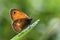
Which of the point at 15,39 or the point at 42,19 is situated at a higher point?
the point at 42,19

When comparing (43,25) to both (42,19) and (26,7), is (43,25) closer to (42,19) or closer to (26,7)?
(42,19)

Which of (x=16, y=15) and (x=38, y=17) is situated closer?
(x=16, y=15)

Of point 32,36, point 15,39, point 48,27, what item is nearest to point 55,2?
point 48,27

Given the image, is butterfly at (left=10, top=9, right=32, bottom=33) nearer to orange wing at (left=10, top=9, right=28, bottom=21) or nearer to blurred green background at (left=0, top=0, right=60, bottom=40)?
orange wing at (left=10, top=9, right=28, bottom=21)

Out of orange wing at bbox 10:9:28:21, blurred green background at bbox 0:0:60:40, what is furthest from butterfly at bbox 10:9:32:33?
blurred green background at bbox 0:0:60:40

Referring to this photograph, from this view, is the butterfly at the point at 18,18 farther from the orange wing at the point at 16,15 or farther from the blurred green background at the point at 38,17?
the blurred green background at the point at 38,17

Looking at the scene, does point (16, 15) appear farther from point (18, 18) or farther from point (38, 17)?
point (38, 17)

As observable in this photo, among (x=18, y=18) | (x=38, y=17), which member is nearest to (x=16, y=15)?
(x=18, y=18)

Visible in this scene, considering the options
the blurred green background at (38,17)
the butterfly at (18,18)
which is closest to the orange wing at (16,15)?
the butterfly at (18,18)
